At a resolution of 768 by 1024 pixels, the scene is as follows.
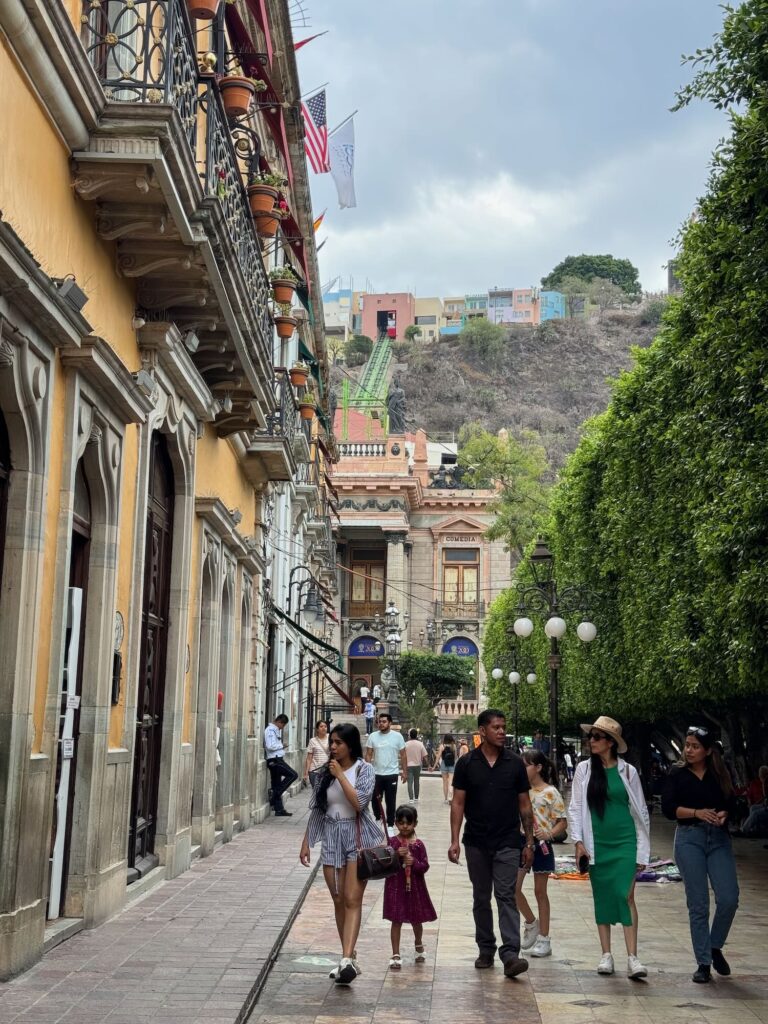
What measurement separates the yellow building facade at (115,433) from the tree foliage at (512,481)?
37.4m

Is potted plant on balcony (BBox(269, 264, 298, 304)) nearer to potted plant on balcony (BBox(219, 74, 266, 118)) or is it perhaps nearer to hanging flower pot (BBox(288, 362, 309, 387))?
hanging flower pot (BBox(288, 362, 309, 387))

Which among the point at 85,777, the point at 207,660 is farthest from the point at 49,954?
the point at 207,660

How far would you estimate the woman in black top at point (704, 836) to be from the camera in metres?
8.32

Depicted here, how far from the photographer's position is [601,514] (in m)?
23.3

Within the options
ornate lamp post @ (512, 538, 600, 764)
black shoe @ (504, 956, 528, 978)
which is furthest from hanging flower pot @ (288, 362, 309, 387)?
black shoe @ (504, 956, 528, 978)

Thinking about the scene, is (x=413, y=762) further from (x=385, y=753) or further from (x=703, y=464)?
(x=703, y=464)

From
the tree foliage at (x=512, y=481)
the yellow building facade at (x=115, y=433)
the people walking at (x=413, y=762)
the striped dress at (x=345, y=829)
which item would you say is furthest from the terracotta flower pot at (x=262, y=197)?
the tree foliage at (x=512, y=481)

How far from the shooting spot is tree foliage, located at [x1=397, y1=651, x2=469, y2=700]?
6600 centimetres

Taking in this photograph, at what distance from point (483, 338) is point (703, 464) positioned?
124 metres

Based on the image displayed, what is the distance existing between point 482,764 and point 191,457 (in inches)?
222

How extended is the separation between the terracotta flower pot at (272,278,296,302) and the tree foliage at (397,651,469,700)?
49095 mm

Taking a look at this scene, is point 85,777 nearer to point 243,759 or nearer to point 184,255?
point 184,255

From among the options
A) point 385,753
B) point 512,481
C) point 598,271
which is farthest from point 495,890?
point 598,271

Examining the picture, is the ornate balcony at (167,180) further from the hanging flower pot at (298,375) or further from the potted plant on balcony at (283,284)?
the hanging flower pot at (298,375)
